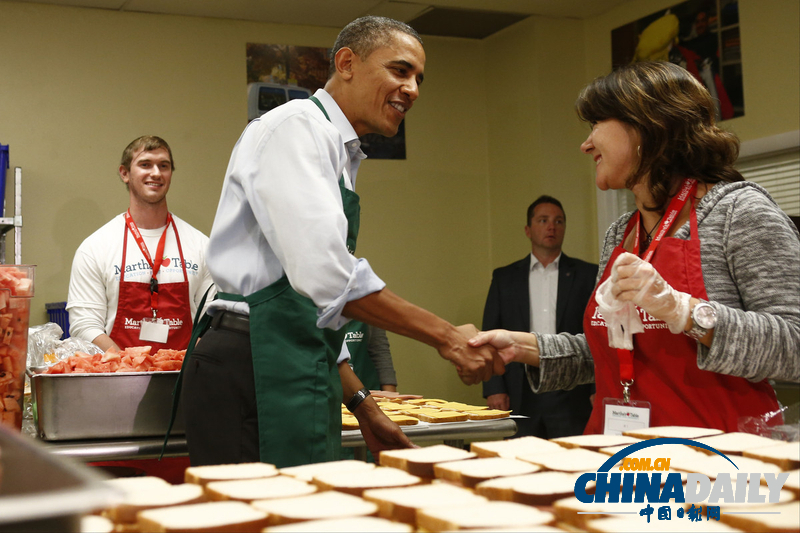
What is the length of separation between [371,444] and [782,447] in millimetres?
1144

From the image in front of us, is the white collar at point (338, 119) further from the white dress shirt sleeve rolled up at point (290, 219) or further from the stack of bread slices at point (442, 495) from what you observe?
the stack of bread slices at point (442, 495)

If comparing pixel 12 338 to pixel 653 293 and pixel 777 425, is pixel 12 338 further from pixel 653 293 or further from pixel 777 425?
pixel 777 425

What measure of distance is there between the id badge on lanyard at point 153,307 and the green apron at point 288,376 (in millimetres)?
1997

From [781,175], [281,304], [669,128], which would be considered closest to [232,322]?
[281,304]

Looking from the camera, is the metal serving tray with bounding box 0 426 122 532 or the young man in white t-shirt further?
the young man in white t-shirt

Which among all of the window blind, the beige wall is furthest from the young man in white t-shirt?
the window blind

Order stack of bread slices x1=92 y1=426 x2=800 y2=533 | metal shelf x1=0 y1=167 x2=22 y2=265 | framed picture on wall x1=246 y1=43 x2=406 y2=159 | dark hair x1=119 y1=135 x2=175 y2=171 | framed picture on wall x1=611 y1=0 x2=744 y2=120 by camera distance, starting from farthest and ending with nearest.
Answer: framed picture on wall x1=246 y1=43 x2=406 y2=159
framed picture on wall x1=611 y1=0 x2=744 y2=120
metal shelf x1=0 y1=167 x2=22 y2=265
dark hair x1=119 y1=135 x2=175 y2=171
stack of bread slices x1=92 y1=426 x2=800 y2=533

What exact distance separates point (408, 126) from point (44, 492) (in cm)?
523

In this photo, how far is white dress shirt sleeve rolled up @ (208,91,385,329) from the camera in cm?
156

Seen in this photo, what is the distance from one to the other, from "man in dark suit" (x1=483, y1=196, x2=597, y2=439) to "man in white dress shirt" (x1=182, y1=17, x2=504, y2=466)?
2.85m

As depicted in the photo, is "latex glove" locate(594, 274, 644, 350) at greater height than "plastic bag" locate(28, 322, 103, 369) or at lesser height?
greater

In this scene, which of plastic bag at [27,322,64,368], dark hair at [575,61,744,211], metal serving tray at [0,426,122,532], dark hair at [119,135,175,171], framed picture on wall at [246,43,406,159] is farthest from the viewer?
framed picture on wall at [246,43,406,159]

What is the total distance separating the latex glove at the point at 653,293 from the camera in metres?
1.55

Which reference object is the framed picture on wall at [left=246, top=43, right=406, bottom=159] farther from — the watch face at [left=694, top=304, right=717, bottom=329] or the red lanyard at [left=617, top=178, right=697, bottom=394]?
the watch face at [left=694, top=304, right=717, bottom=329]
